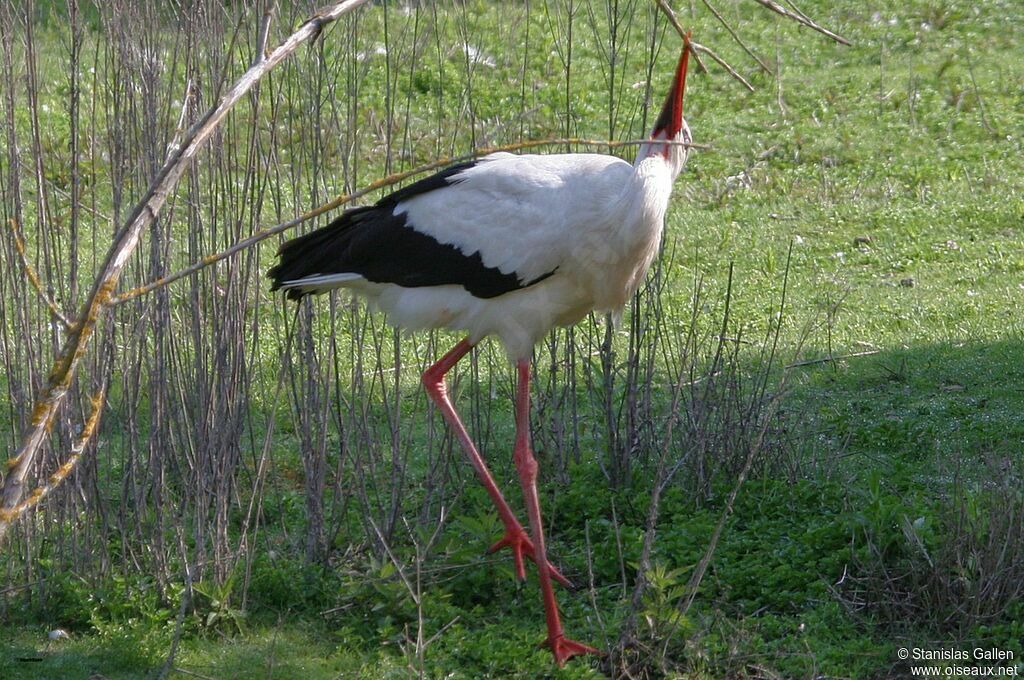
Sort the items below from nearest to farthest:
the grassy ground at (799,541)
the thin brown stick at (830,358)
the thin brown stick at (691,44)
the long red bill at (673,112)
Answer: the thin brown stick at (691,44)
the grassy ground at (799,541)
the long red bill at (673,112)
the thin brown stick at (830,358)

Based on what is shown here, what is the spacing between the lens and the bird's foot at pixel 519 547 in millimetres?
4602

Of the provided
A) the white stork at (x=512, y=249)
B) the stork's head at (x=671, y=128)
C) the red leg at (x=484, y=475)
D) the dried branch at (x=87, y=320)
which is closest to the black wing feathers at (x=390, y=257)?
the white stork at (x=512, y=249)

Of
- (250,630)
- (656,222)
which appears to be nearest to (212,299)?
(250,630)

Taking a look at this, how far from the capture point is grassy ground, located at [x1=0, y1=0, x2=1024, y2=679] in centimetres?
409

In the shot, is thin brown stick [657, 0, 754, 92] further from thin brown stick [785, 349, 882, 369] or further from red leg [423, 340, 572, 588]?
thin brown stick [785, 349, 882, 369]

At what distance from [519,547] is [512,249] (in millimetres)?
1056

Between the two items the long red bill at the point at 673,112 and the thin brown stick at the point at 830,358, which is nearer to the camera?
the long red bill at the point at 673,112

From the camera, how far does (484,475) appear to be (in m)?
4.75

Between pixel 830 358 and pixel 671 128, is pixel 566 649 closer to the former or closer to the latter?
pixel 671 128

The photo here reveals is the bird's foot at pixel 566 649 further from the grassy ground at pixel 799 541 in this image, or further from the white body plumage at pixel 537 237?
the white body plumage at pixel 537 237

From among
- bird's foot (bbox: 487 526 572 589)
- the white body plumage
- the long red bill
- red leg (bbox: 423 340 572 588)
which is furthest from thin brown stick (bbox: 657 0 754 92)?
bird's foot (bbox: 487 526 572 589)

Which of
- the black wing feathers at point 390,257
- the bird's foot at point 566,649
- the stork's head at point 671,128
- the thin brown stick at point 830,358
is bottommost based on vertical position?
the bird's foot at point 566,649

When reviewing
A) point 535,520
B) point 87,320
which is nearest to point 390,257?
point 535,520

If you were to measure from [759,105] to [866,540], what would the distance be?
20.9ft
